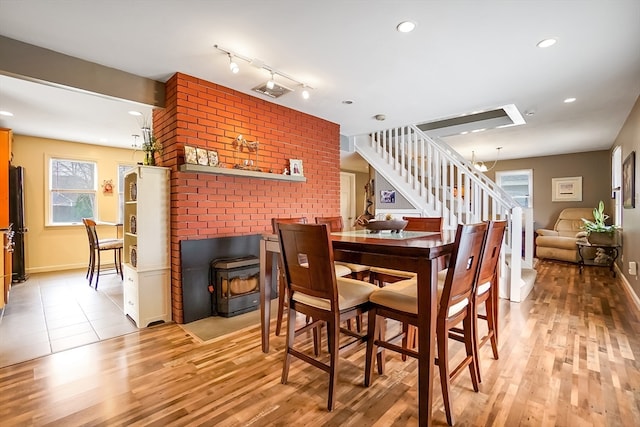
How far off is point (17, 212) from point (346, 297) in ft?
17.9

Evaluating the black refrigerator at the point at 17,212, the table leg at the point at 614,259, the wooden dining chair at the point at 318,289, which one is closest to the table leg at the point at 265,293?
the wooden dining chair at the point at 318,289

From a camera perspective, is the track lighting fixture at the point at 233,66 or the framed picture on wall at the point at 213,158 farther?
the framed picture on wall at the point at 213,158

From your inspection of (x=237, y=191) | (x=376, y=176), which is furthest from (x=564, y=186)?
(x=237, y=191)

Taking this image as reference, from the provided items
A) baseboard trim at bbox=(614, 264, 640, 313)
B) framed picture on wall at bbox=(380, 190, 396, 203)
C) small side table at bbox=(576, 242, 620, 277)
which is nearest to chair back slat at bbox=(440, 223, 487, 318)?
baseboard trim at bbox=(614, 264, 640, 313)

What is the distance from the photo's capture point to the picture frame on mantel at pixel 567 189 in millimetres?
6895

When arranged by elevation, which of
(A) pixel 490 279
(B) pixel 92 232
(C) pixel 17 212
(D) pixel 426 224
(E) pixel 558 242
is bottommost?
(E) pixel 558 242

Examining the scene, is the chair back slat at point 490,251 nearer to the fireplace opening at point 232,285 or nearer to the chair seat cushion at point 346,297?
the chair seat cushion at point 346,297

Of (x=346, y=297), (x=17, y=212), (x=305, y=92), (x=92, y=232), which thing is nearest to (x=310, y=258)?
(x=346, y=297)

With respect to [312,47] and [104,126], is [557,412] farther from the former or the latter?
[104,126]

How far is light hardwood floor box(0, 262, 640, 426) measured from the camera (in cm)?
158

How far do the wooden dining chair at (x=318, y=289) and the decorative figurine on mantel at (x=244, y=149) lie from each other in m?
1.84

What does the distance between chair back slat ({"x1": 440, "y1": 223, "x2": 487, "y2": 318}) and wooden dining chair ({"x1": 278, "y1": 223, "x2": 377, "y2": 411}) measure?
0.47 m

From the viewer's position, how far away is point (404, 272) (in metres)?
2.58

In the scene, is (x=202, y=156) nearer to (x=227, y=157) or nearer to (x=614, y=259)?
(x=227, y=157)
